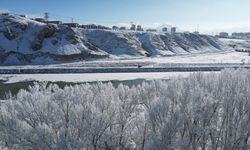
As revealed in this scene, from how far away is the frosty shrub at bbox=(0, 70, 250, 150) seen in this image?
22891 millimetres

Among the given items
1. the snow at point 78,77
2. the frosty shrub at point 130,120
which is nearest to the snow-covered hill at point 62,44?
the snow at point 78,77

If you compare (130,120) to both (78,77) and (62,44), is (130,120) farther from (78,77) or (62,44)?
(62,44)

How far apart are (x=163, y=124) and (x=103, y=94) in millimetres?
5113

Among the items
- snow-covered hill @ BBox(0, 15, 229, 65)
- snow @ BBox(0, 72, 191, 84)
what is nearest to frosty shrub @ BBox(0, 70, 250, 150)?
snow @ BBox(0, 72, 191, 84)

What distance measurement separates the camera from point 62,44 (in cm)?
9069

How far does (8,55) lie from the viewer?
85.2 m

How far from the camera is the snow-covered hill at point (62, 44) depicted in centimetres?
8606

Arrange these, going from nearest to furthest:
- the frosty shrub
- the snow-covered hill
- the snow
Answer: the frosty shrub
the snow
the snow-covered hill

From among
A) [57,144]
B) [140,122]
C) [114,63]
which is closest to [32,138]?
[57,144]

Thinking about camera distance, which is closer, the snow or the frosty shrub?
the frosty shrub

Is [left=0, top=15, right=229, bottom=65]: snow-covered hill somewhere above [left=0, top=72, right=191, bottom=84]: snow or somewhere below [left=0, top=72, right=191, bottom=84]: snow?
above

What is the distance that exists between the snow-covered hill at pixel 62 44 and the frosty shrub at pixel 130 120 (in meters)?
61.2

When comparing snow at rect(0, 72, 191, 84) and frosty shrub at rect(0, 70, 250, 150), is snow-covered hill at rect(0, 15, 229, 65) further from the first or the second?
frosty shrub at rect(0, 70, 250, 150)

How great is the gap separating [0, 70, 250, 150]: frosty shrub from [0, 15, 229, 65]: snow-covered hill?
61.2m
